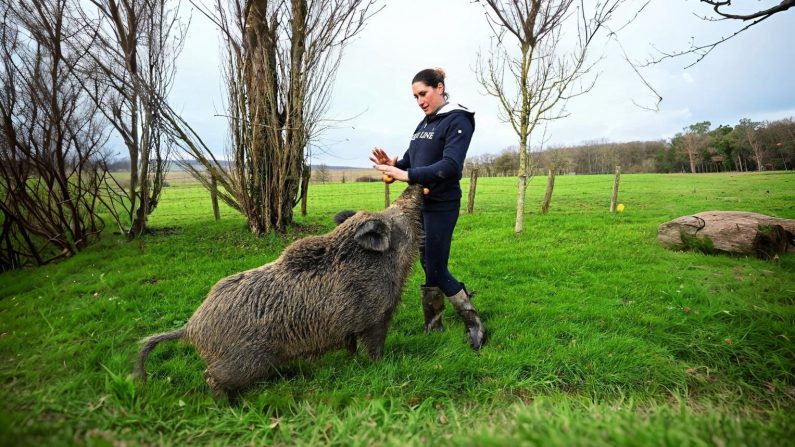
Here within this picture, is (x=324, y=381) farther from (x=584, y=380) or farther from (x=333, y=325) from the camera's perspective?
(x=584, y=380)

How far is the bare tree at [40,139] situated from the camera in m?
4.87

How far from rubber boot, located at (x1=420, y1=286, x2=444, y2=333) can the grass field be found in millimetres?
182

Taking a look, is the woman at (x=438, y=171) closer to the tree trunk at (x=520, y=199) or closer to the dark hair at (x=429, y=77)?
the dark hair at (x=429, y=77)

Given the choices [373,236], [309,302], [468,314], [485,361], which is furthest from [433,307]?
[309,302]

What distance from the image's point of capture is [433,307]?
3650mm

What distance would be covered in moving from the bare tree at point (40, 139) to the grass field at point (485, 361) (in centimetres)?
64

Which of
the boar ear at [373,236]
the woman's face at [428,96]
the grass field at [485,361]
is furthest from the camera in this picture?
the woman's face at [428,96]

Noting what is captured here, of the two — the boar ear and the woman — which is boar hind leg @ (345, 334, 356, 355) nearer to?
the boar ear

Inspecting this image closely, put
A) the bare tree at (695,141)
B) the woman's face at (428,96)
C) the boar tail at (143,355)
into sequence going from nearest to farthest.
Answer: the boar tail at (143,355)
the woman's face at (428,96)
the bare tree at (695,141)

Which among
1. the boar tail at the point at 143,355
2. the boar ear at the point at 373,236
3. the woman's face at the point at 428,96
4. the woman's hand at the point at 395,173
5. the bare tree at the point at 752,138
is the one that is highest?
the woman's face at the point at 428,96

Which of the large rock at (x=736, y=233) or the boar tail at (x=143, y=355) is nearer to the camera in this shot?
the boar tail at (x=143, y=355)

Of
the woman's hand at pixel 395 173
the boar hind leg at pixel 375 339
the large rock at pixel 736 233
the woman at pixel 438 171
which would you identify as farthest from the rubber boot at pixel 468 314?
the large rock at pixel 736 233

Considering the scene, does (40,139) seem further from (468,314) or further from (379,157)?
(468,314)

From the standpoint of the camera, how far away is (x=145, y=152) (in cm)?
779
